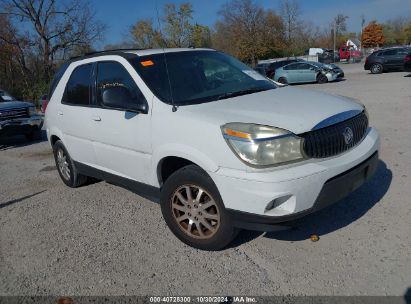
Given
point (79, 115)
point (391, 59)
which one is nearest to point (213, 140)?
point (79, 115)

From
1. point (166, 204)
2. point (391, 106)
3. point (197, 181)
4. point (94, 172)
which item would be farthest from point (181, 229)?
point (391, 106)

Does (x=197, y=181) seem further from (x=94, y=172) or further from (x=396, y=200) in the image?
(x=396, y=200)

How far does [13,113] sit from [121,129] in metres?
7.07

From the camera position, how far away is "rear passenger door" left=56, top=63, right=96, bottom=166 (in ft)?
15.3

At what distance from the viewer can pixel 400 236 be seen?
3.48 m

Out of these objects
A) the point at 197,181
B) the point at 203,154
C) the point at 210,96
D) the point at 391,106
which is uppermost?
the point at 210,96

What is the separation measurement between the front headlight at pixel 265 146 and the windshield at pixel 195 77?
32.5 inches

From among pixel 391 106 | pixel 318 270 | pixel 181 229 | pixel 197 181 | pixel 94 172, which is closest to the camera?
pixel 318 270

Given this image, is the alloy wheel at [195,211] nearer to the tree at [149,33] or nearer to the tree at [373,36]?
the tree at [149,33]

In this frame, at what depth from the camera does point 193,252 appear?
357 centimetres

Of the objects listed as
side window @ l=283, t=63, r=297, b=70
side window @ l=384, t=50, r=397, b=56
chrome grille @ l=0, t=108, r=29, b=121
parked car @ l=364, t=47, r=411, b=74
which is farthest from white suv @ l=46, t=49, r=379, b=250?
side window @ l=384, t=50, r=397, b=56

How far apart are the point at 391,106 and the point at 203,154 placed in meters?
8.89

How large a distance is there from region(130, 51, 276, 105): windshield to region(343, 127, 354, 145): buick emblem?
1.10 metres

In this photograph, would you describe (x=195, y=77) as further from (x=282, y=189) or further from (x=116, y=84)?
(x=282, y=189)
